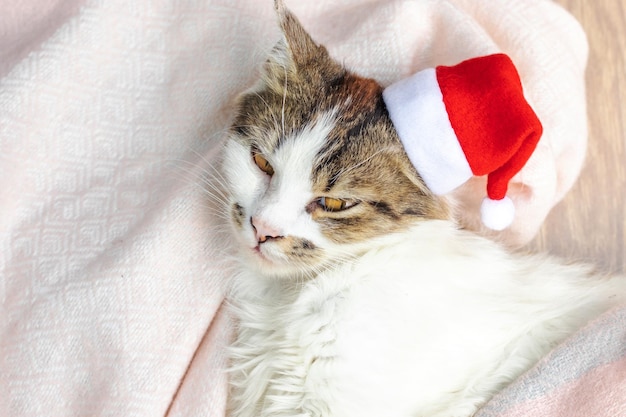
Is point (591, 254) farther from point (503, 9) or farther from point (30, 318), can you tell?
point (30, 318)

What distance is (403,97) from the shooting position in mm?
1012

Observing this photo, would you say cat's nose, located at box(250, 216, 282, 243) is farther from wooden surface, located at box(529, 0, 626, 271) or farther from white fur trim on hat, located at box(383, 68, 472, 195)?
wooden surface, located at box(529, 0, 626, 271)

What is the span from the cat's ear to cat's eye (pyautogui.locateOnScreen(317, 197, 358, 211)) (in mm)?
229

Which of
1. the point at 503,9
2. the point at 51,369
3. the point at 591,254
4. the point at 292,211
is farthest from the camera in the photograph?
the point at 591,254

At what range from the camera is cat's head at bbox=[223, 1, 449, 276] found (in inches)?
39.9

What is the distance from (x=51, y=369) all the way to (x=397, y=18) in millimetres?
982

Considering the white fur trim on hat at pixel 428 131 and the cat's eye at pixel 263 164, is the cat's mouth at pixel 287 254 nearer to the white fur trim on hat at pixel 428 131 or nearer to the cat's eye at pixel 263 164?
the cat's eye at pixel 263 164

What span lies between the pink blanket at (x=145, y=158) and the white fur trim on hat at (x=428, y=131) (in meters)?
0.25

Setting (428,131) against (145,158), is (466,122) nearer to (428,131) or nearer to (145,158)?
(428,131)

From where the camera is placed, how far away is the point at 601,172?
1.49m

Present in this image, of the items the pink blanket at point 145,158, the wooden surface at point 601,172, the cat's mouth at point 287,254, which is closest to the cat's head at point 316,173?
the cat's mouth at point 287,254

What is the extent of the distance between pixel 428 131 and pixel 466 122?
6 centimetres

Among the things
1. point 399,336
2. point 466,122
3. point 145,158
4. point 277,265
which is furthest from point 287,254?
point 145,158

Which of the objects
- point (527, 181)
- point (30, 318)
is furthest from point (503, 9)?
point (30, 318)
